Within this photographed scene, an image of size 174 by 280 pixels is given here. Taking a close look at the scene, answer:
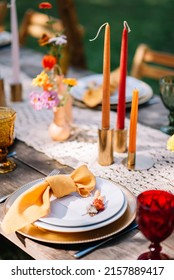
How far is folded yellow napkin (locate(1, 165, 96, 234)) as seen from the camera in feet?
3.33

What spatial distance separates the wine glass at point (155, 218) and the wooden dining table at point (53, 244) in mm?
43

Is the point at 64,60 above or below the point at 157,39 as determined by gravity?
above

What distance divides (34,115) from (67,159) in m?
0.37

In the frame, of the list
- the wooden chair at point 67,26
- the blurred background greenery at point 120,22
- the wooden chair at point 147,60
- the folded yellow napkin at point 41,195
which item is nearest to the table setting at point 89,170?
the folded yellow napkin at point 41,195

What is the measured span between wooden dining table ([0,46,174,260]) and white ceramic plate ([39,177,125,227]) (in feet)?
0.15

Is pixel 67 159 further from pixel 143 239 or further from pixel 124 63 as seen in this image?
pixel 143 239

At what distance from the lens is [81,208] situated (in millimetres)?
1075

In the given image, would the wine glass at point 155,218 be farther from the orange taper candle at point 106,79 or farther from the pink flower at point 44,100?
the pink flower at point 44,100

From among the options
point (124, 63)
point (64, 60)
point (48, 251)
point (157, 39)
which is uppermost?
point (124, 63)

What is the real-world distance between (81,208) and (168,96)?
0.59 meters

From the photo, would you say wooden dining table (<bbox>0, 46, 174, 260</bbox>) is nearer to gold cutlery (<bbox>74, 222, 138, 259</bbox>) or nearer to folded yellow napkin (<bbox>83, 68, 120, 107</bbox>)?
gold cutlery (<bbox>74, 222, 138, 259</bbox>)

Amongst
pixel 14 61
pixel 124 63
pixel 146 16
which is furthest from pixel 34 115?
pixel 146 16

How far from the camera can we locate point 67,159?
1392mm

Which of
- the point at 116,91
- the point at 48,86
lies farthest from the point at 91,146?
the point at 116,91
